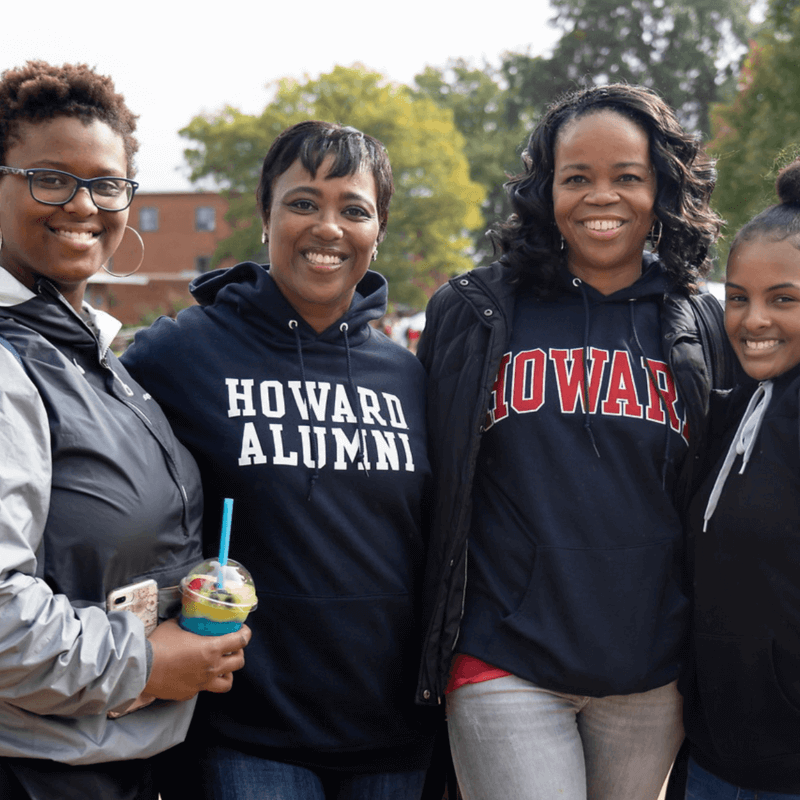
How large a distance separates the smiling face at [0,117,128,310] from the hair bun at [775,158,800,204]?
201 cm

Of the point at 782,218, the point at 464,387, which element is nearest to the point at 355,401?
the point at 464,387

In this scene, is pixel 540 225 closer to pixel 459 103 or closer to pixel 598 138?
pixel 598 138

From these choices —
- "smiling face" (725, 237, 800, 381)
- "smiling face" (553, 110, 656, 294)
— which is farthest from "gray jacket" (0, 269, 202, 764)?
"smiling face" (725, 237, 800, 381)

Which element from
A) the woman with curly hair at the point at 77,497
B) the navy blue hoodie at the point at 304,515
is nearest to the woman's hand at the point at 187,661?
the woman with curly hair at the point at 77,497

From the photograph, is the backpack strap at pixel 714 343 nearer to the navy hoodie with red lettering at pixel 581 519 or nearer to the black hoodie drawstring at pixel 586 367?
the navy hoodie with red lettering at pixel 581 519

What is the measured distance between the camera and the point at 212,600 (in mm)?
2172

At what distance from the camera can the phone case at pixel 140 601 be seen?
6.77 ft

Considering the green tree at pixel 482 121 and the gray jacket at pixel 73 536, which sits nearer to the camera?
the gray jacket at pixel 73 536

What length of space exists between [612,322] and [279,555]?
1.34 metres

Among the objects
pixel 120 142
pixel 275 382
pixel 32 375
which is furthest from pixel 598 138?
pixel 32 375

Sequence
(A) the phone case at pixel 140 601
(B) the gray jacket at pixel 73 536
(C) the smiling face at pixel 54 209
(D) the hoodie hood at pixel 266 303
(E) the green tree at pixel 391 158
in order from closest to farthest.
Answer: (B) the gray jacket at pixel 73 536 < (A) the phone case at pixel 140 601 < (C) the smiling face at pixel 54 209 < (D) the hoodie hood at pixel 266 303 < (E) the green tree at pixel 391 158

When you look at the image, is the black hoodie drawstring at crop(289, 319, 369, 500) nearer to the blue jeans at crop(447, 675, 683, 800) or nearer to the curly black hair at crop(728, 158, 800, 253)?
the blue jeans at crop(447, 675, 683, 800)

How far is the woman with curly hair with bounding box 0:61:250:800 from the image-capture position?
188 cm

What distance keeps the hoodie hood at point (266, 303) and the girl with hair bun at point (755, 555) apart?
1.20 metres
